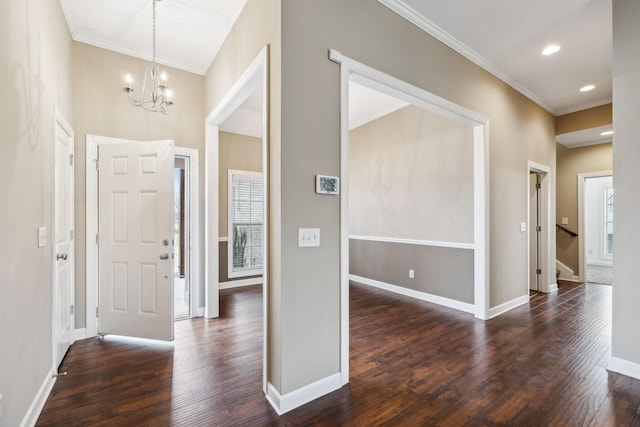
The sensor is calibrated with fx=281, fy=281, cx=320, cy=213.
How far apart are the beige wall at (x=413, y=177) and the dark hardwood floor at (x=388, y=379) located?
4.86ft

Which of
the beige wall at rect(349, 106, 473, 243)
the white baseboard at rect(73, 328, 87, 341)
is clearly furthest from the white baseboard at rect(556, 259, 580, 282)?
the white baseboard at rect(73, 328, 87, 341)

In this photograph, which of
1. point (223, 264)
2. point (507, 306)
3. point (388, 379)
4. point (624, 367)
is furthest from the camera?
point (223, 264)

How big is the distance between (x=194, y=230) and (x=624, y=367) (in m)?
4.52

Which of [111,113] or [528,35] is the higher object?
[528,35]

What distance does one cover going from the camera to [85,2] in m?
2.56

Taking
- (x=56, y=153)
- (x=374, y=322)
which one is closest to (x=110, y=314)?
(x=56, y=153)

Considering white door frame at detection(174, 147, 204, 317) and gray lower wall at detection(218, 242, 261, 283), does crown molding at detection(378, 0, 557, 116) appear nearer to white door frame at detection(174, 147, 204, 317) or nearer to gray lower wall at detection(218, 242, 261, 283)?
white door frame at detection(174, 147, 204, 317)

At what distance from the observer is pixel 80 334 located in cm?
298

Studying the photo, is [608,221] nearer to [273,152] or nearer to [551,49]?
[551,49]

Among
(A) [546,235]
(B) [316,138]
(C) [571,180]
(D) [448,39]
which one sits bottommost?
(A) [546,235]

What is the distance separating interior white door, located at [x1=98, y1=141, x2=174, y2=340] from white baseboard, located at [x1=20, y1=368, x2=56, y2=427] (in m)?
0.86

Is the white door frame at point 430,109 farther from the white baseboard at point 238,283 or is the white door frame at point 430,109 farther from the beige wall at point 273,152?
the white baseboard at point 238,283

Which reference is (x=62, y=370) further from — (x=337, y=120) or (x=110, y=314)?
(x=337, y=120)

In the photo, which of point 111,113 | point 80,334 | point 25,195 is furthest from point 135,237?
point 111,113
